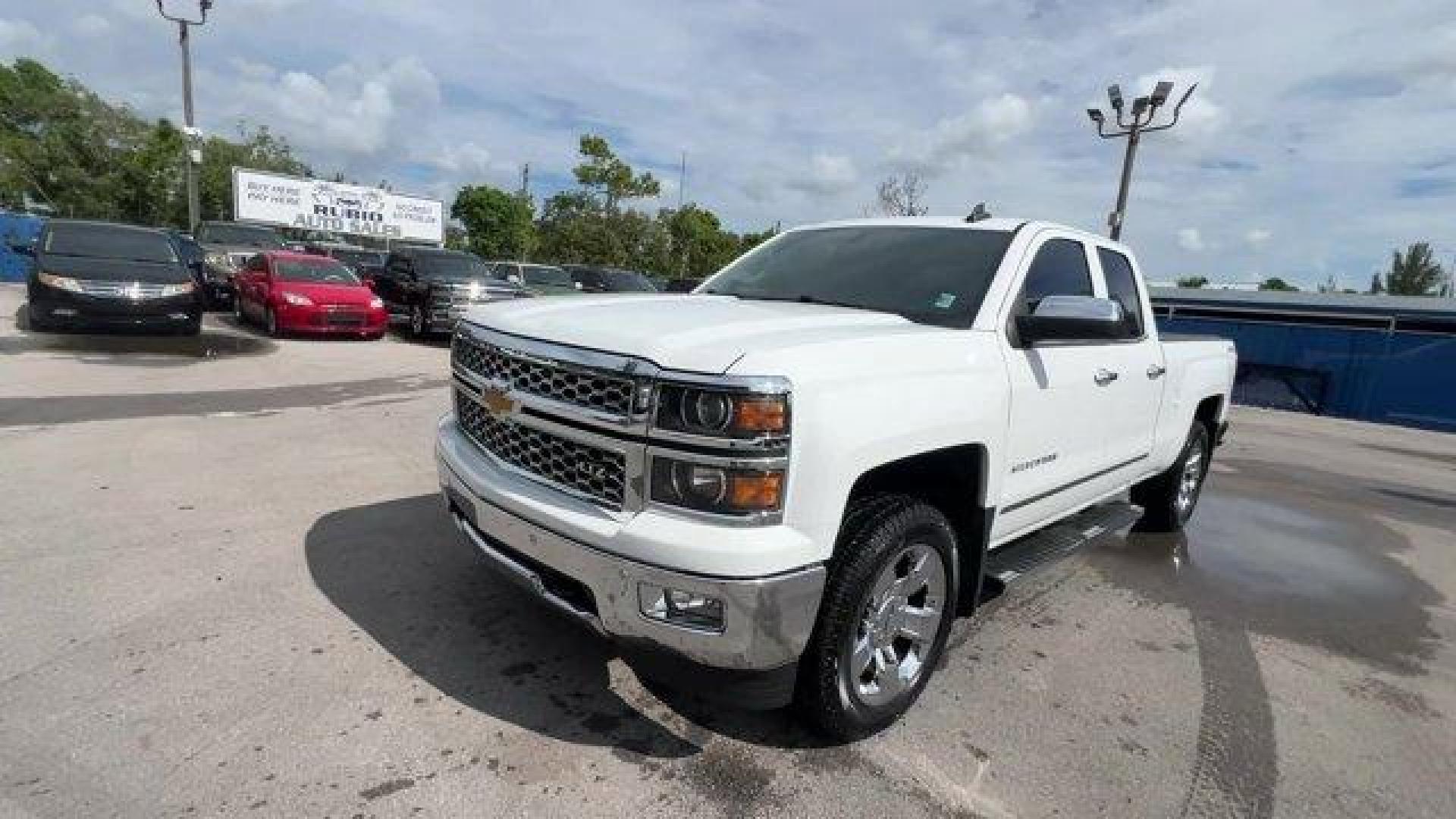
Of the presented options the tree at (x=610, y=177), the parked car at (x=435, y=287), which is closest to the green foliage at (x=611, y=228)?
the tree at (x=610, y=177)

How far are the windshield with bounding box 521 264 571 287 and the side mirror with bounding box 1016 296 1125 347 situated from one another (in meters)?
16.1

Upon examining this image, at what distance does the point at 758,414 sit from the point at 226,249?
2020cm

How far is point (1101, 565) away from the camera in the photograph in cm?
511

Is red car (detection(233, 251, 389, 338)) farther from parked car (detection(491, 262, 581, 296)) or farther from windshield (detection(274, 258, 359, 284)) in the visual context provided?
parked car (detection(491, 262, 581, 296))

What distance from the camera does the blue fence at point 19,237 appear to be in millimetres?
19609

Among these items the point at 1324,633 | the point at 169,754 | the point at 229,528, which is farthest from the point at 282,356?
the point at 1324,633

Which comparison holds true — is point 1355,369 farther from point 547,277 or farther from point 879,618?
point 879,618

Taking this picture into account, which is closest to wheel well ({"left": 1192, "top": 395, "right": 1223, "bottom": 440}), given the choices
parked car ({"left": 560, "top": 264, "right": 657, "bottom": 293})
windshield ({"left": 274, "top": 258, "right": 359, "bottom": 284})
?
windshield ({"left": 274, "top": 258, "right": 359, "bottom": 284})

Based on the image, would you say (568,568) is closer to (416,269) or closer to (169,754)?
(169,754)

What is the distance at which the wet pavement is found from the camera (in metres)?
2.50

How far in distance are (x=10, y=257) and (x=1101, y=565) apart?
84.1ft

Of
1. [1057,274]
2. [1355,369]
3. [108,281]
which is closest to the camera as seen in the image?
[1057,274]

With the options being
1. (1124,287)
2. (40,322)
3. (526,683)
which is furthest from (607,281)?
(526,683)

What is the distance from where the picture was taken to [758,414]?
7.38ft
